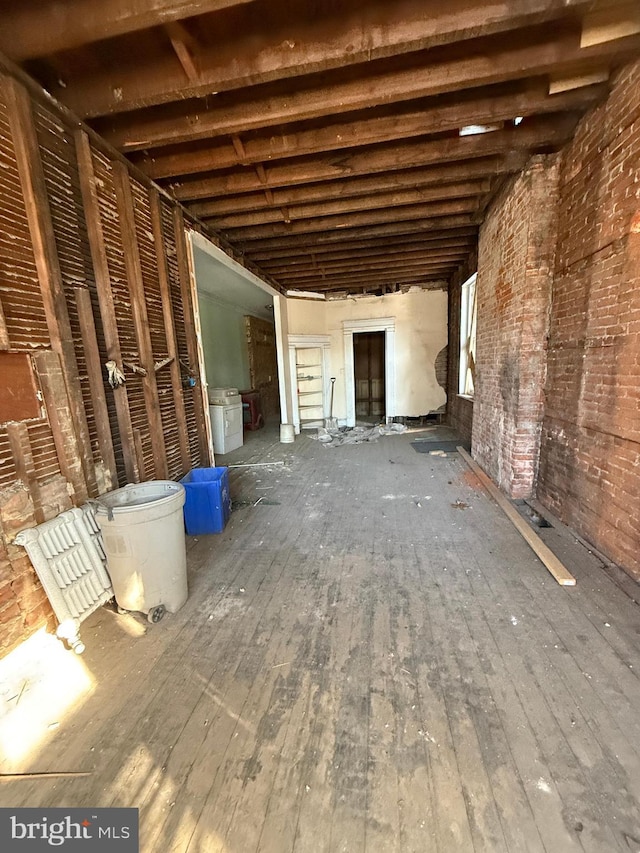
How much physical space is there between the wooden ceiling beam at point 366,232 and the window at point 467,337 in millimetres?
1350

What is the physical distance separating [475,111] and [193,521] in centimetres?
395

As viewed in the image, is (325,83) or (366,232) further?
(366,232)

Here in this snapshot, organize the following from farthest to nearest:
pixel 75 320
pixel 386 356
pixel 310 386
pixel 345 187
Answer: pixel 310 386
pixel 386 356
pixel 345 187
pixel 75 320

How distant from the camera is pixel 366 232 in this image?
14.5ft

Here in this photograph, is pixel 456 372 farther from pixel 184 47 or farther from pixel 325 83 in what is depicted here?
pixel 184 47

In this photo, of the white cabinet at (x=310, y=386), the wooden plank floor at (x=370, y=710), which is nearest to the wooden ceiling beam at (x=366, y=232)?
the white cabinet at (x=310, y=386)

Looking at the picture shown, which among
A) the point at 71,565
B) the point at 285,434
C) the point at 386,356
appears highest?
the point at 386,356

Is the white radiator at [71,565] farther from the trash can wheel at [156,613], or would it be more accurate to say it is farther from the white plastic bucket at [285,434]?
the white plastic bucket at [285,434]

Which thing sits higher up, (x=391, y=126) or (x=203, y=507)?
(x=391, y=126)

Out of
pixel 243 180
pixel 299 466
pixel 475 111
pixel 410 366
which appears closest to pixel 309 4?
pixel 475 111

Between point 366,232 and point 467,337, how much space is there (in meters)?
2.73

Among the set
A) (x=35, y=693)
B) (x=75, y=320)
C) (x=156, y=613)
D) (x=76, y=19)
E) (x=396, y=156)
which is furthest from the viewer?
(x=396, y=156)

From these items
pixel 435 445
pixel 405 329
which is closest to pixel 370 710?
pixel 435 445

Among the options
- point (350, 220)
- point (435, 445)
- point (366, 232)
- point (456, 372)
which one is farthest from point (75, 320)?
point (456, 372)
